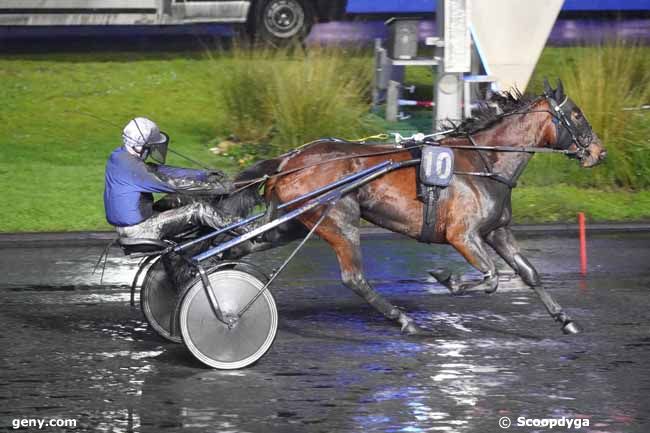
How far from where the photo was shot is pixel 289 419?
6.52 m

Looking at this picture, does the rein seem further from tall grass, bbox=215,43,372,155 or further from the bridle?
tall grass, bbox=215,43,372,155

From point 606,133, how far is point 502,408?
7.81 metres

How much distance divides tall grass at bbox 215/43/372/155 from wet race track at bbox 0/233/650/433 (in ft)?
12.4

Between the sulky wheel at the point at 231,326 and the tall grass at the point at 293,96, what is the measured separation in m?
6.71

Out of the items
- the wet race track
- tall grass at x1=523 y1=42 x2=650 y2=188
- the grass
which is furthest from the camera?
tall grass at x1=523 y1=42 x2=650 y2=188

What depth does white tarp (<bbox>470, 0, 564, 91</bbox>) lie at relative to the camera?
601 inches

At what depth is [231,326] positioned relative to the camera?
7.36 meters

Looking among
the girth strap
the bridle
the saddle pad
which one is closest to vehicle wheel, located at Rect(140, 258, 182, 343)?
the bridle

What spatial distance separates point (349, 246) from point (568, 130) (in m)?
1.72

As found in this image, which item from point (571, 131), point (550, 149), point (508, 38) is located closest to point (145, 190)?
point (550, 149)

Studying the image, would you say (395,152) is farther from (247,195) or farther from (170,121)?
(170,121)

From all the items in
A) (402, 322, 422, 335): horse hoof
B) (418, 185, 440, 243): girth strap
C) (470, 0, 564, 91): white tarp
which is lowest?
(402, 322, 422, 335): horse hoof

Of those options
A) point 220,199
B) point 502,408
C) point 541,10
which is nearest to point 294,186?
point 220,199

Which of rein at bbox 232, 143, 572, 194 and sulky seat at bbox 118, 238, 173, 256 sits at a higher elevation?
rein at bbox 232, 143, 572, 194
